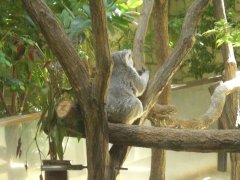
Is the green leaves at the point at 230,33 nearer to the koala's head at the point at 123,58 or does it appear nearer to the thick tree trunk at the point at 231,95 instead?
the koala's head at the point at 123,58

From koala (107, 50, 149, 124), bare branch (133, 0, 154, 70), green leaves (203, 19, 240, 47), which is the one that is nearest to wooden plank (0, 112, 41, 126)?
koala (107, 50, 149, 124)

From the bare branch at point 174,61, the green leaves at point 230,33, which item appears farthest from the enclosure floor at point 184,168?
the bare branch at point 174,61

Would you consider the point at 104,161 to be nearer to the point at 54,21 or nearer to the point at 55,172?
the point at 55,172

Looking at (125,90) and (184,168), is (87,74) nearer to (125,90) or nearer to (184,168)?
(125,90)

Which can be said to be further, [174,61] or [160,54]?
[160,54]

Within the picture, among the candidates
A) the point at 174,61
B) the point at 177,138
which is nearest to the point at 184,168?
the point at 174,61

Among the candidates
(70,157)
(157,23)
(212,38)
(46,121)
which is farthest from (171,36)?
(46,121)

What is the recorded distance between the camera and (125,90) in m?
2.55

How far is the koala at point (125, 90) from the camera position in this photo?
7.34 ft

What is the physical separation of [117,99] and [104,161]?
72 cm

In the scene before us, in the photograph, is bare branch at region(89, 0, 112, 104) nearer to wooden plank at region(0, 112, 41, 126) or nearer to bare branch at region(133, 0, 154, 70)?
bare branch at region(133, 0, 154, 70)

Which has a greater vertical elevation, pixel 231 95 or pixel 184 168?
pixel 231 95

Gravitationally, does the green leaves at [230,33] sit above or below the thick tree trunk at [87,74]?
above

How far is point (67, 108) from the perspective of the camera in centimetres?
187
